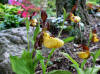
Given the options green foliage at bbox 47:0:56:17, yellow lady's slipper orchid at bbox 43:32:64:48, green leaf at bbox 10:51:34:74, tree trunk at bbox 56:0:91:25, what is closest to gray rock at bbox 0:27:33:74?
green leaf at bbox 10:51:34:74

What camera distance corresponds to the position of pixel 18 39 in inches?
53.0

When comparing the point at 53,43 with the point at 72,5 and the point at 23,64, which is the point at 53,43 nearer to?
the point at 23,64

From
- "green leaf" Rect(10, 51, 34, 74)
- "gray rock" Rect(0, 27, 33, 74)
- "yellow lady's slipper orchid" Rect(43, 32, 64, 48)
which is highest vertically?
"yellow lady's slipper orchid" Rect(43, 32, 64, 48)

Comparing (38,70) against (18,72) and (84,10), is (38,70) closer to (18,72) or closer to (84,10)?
(18,72)

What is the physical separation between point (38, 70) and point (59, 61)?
224mm

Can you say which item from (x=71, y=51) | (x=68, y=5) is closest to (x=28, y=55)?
(x=71, y=51)

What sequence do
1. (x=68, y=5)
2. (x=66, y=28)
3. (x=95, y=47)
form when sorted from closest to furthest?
(x=95, y=47)
(x=66, y=28)
(x=68, y=5)

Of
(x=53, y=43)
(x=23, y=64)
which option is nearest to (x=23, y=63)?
(x=23, y=64)

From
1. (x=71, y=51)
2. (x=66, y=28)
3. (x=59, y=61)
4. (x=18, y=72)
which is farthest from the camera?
(x=66, y=28)

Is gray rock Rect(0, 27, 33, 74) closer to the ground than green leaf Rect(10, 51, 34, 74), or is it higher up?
closer to the ground

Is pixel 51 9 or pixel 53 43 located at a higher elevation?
pixel 53 43

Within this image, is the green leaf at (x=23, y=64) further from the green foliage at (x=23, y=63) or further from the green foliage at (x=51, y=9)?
the green foliage at (x=51, y=9)

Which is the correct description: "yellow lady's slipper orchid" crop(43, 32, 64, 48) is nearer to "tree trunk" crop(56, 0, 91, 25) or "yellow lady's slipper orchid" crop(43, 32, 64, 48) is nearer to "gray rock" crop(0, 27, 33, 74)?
"gray rock" crop(0, 27, 33, 74)

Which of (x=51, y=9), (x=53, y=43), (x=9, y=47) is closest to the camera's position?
(x=53, y=43)
